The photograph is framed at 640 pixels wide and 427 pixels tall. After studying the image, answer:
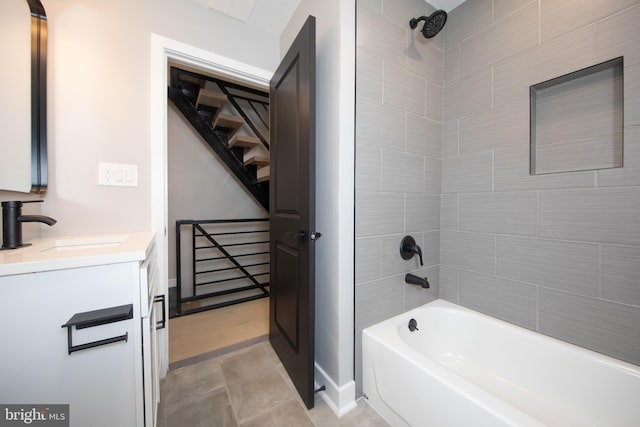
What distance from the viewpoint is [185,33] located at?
5.00 feet

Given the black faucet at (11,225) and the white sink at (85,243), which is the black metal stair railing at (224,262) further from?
the black faucet at (11,225)

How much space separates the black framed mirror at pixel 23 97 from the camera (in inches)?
38.7

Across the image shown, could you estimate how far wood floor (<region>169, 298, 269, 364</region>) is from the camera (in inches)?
70.4

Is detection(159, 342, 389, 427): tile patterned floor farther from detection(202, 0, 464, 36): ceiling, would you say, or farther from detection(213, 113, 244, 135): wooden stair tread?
detection(202, 0, 464, 36): ceiling

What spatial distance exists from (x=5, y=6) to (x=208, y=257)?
8.31ft

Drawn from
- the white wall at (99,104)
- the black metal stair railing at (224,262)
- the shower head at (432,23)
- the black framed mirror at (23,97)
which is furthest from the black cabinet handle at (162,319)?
the shower head at (432,23)

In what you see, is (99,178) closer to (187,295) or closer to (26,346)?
(26,346)

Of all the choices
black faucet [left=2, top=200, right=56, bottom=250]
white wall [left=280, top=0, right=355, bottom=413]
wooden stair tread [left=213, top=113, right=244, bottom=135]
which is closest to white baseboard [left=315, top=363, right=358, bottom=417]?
white wall [left=280, top=0, right=355, bottom=413]

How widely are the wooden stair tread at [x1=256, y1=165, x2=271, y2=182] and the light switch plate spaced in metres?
1.51

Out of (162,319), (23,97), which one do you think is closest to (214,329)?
(162,319)

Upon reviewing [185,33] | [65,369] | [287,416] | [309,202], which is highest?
[185,33]

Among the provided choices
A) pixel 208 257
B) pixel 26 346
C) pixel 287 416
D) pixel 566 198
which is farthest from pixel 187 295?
pixel 566 198

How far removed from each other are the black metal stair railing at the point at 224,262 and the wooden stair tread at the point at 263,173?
0.53 meters

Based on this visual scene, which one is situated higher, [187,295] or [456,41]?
[456,41]
